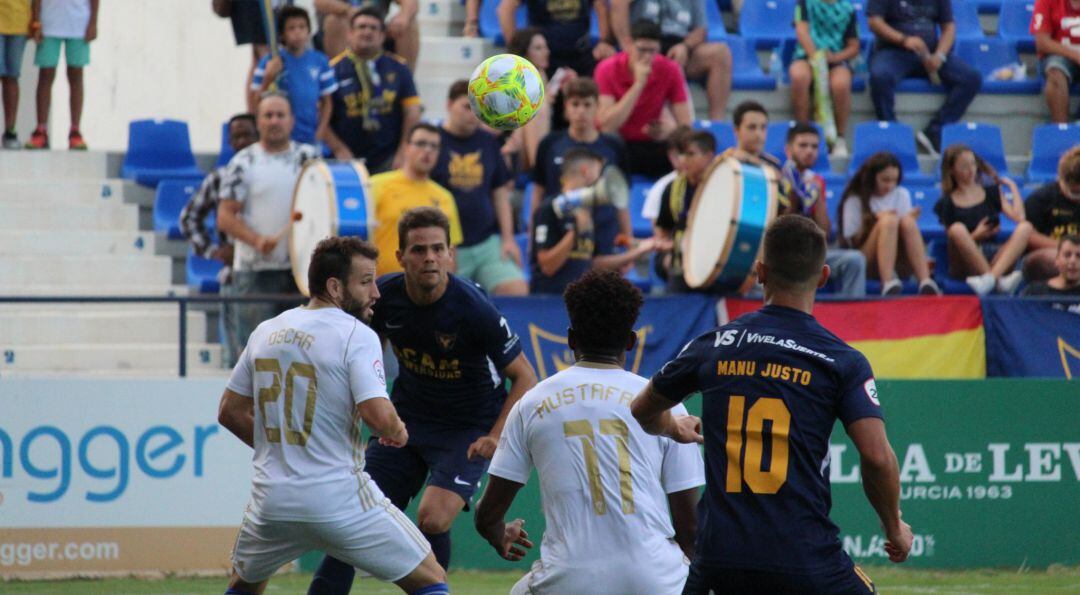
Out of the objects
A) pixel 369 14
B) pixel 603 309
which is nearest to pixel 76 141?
pixel 369 14

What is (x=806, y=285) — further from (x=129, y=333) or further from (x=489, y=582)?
(x=129, y=333)

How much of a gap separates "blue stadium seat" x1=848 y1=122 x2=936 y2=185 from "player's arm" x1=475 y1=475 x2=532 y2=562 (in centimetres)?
939

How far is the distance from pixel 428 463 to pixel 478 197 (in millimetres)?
3939

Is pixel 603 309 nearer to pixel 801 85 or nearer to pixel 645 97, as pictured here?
pixel 645 97

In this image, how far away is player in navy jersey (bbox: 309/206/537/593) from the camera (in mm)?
7176

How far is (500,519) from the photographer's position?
5.44m

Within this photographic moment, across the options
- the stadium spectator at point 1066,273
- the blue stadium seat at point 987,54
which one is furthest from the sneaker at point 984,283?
the blue stadium seat at point 987,54

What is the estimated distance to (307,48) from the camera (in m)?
12.3

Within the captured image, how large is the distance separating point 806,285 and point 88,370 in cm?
752

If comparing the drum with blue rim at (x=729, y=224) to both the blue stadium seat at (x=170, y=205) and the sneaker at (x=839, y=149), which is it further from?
the blue stadium seat at (x=170, y=205)

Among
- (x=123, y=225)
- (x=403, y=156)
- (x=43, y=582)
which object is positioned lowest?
(x=43, y=582)

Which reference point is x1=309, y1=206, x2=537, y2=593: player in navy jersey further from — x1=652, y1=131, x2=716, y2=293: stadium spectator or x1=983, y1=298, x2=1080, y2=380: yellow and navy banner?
x1=983, y1=298, x2=1080, y2=380: yellow and navy banner

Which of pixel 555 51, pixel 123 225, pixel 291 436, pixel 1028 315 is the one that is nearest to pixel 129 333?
pixel 123 225

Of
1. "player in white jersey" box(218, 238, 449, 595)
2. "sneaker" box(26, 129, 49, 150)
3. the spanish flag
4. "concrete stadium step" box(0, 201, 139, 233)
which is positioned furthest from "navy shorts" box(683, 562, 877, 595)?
"sneaker" box(26, 129, 49, 150)
